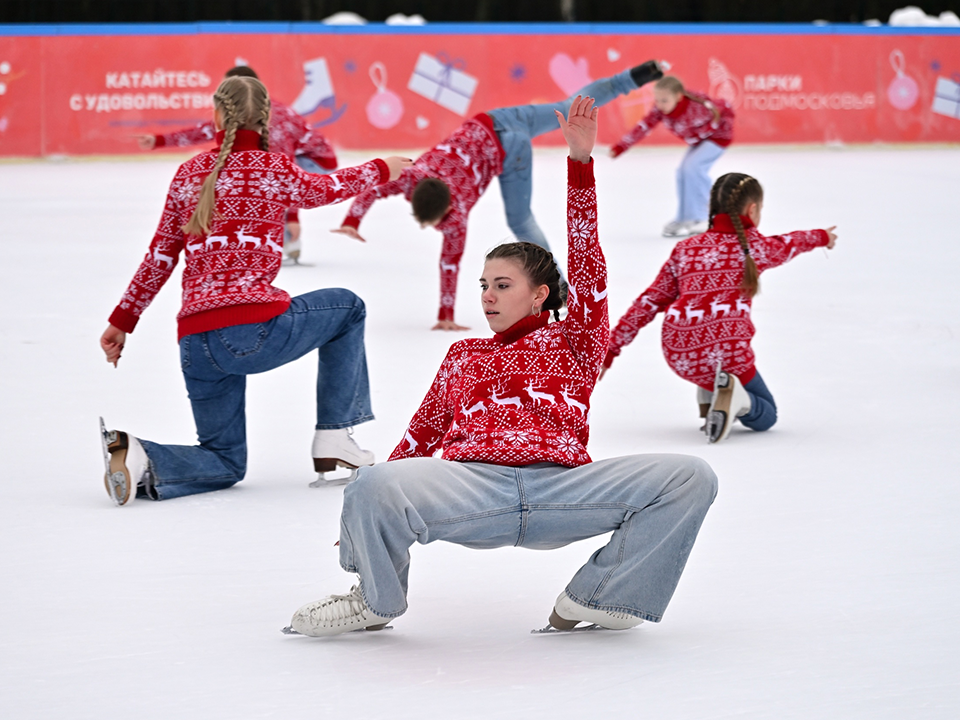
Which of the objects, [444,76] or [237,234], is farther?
[444,76]

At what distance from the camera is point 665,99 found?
933 centimetres

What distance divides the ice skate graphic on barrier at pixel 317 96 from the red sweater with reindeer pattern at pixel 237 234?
1126cm

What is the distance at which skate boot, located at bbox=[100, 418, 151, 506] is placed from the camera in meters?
3.34

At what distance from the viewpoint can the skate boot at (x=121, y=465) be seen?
334 centimetres

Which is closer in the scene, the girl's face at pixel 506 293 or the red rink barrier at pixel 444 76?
the girl's face at pixel 506 293

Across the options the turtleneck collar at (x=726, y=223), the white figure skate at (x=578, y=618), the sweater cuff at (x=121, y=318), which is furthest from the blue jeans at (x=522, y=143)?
the white figure skate at (x=578, y=618)

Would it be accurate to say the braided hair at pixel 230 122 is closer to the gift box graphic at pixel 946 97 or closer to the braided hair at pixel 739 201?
the braided hair at pixel 739 201

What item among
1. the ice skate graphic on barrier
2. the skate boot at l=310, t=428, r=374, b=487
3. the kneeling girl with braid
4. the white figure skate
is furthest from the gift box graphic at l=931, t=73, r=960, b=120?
the white figure skate

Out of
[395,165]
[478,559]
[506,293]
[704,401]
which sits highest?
[395,165]

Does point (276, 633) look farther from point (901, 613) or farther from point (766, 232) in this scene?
point (766, 232)

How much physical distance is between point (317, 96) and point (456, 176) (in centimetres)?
879

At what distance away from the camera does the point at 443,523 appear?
2.28 metres

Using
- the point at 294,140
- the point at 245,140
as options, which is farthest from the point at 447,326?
the point at 245,140

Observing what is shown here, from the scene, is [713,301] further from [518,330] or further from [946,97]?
[946,97]
